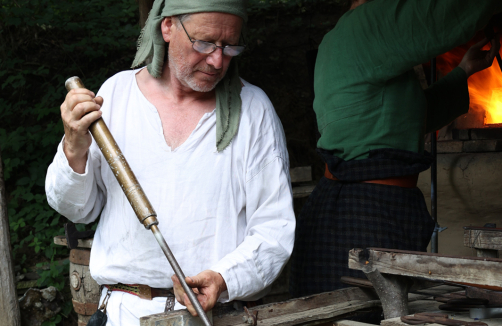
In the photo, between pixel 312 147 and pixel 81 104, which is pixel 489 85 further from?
pixel 81 104

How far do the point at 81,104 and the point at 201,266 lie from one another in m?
0.65

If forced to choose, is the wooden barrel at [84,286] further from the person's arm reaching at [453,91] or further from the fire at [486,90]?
the fire at [486,90]

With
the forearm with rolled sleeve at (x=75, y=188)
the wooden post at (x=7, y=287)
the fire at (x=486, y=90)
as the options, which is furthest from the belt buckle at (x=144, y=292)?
the fire at (x=486, y=90)

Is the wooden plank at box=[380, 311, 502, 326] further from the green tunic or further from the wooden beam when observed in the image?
the green tunic

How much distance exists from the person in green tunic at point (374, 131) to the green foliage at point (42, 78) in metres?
3.55

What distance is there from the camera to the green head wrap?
183 centimetres

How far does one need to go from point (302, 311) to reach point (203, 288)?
0.33 m

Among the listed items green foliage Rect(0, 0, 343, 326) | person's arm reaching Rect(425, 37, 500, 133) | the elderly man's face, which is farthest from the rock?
person's arm reaching Rect(425, 37, 500, 133)

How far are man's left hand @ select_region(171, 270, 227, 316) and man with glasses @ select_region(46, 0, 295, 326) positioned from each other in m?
0.10

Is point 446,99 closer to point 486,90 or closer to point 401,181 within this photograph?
point 401,181

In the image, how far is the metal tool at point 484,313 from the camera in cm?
158

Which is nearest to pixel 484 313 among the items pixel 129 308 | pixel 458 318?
pixel 458 318

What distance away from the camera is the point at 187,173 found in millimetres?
1872

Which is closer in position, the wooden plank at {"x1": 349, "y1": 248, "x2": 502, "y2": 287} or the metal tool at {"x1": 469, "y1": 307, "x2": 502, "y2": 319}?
the wooden plank at {"x1": 349, "y1": 248, "x2": 502, "y2": 287}
